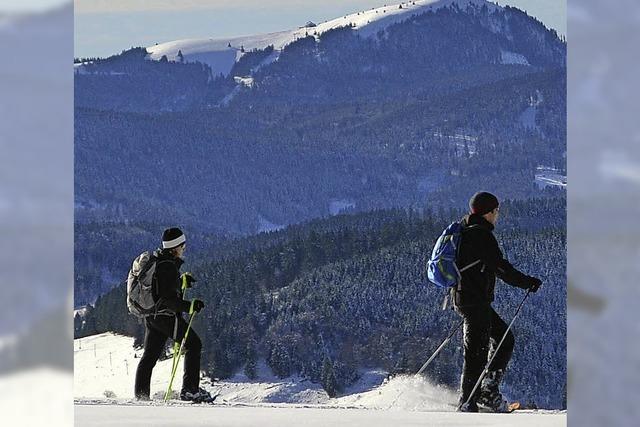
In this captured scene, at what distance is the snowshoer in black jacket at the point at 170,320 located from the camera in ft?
24.9

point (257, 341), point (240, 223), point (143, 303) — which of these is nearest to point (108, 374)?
point (257, 341)

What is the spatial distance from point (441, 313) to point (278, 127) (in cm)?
785

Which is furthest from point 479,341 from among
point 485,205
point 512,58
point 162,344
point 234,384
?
point 512,58

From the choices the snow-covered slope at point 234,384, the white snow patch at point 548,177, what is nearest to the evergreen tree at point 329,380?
the snow-covered slope at point 234,384

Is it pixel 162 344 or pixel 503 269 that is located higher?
pixel 503 269

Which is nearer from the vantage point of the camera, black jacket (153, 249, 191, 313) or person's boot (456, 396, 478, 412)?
person's boot (456, 396, 478, 412)

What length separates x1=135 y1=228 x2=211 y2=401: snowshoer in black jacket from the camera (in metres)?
7.58

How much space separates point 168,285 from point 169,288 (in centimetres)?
2

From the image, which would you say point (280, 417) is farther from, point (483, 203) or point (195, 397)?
point (483, 203)

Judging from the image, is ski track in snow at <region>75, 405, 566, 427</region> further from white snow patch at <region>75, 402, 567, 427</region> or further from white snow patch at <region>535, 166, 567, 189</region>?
white snow patch at <region>535, 166, 567, 189</region>

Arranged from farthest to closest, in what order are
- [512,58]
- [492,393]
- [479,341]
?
[512,58], [492,393], [479,341]

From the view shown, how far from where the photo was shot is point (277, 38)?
34438mm

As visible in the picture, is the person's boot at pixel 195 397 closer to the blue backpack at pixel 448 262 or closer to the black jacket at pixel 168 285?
the black jacket at pixel 168 285

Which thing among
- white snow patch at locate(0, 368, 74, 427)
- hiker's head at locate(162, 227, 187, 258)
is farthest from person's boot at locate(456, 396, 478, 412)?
white snow patch at locate(0, 368, 74, 427)
